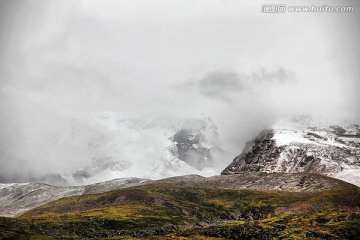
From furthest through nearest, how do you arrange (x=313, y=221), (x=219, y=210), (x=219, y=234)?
(x=219, y=210)
(x=313, y=221)
(x=219, y=234)

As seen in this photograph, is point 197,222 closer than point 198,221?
Yes

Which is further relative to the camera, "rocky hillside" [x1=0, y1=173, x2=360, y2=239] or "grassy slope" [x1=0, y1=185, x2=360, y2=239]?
"grassy slope" [x1=0, y1=185, x2=360, y2=239]

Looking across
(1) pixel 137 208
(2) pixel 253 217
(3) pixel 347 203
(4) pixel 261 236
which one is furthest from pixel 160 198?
(4) pixel 261 236

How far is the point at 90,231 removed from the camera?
119375 mm

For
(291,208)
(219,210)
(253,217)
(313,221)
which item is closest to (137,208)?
(219,210)

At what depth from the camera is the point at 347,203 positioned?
149250 mm

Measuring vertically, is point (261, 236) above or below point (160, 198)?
below

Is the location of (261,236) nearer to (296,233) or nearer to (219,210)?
(296,233)

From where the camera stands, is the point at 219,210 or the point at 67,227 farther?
the point at 219,210

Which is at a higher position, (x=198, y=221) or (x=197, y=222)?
(x=198, y=221)

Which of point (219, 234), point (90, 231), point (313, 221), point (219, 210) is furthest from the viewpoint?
point (219, 210)

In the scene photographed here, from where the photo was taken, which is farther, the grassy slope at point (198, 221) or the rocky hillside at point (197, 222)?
the grassy slope at point (198, 221)

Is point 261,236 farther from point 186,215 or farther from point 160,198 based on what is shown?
point 160,198

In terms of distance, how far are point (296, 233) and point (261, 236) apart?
8.51 metres
